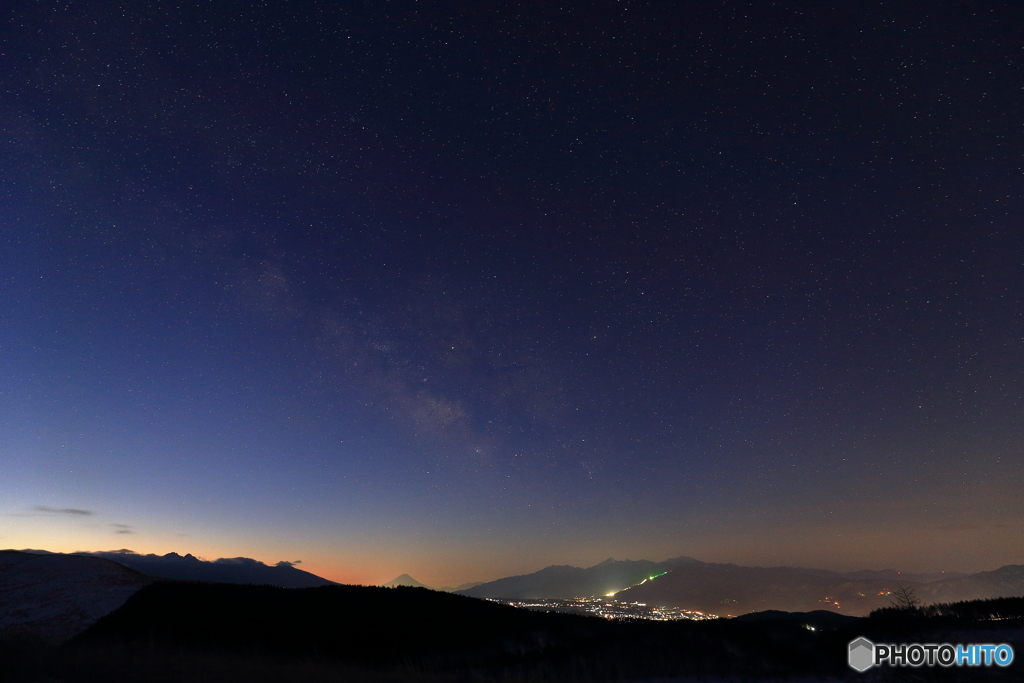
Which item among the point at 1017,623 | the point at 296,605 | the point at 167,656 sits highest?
the point at 167,656

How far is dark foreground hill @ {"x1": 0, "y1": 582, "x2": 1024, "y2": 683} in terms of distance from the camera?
11.7 meters

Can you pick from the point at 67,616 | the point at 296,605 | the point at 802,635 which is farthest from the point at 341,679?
the point at 67,616

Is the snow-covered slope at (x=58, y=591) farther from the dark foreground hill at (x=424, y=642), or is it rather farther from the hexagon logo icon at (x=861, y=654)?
the hexagon logo icon at (x=861, y=654)

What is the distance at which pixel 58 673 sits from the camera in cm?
948

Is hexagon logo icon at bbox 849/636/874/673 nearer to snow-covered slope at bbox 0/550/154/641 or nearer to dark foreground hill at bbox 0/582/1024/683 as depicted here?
dark foreground hill at bbox 0/582/1024/683

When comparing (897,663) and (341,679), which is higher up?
(341,679)

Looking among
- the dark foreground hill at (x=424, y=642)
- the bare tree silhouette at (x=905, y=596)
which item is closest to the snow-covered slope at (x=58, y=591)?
the dark foreground hill at (x=424, y=642)

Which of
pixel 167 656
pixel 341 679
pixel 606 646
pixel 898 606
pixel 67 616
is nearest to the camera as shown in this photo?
pixel 341 679

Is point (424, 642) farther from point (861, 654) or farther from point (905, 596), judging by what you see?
point (905, 596)

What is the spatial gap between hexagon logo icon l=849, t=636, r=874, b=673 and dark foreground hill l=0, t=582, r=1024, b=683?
511mm

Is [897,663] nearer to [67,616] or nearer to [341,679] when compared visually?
[341,679]

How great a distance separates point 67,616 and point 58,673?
117 ft

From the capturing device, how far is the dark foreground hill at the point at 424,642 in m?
11.7

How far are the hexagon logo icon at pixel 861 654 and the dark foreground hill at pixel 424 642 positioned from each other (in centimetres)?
51
